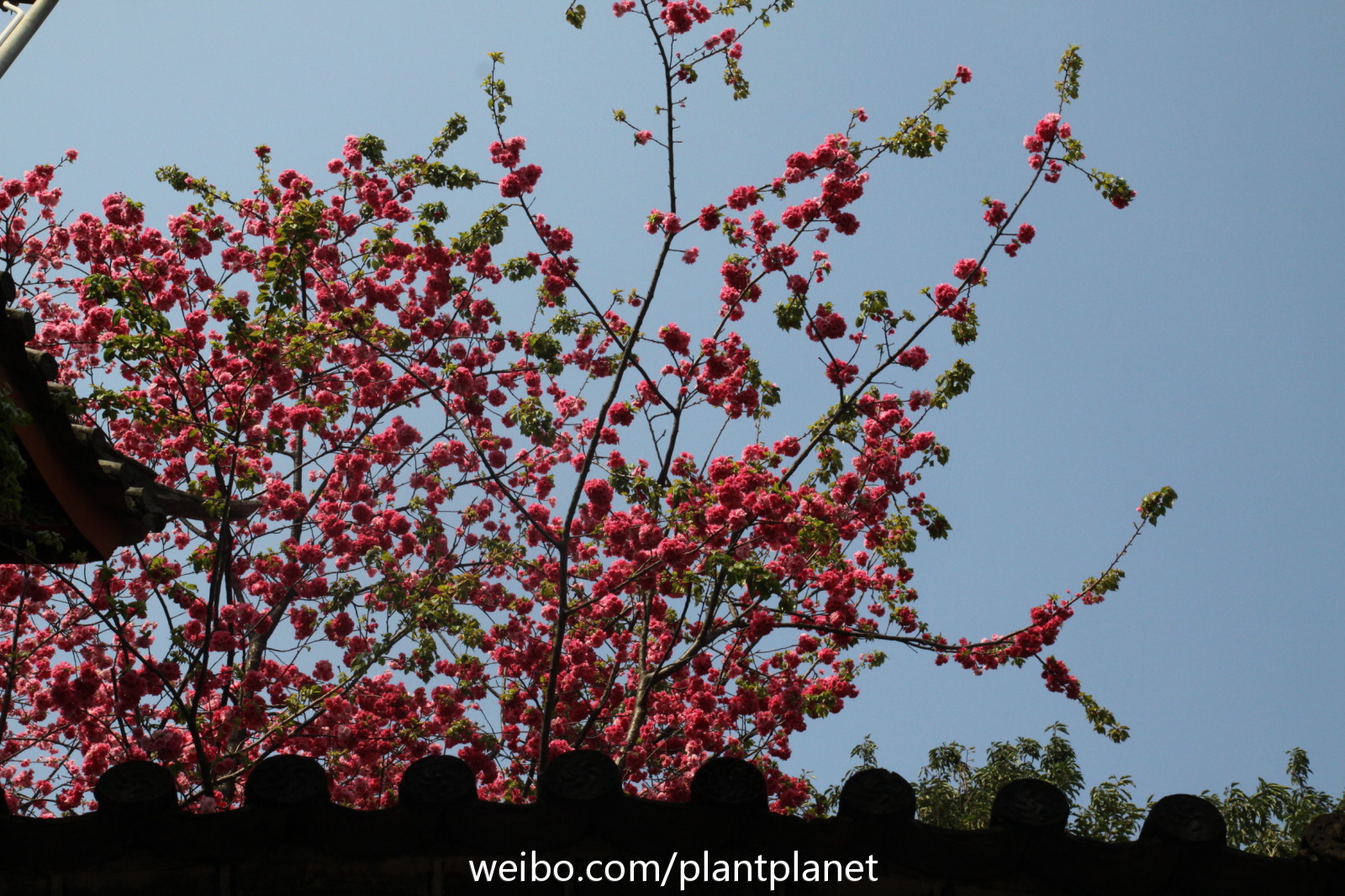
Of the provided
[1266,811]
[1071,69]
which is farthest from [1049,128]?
[1266,811]

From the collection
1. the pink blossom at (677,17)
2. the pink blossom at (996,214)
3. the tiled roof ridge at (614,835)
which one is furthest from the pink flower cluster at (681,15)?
the tiled roof ridge at (614,835)

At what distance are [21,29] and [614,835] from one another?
775cm

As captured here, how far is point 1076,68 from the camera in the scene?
1003cm

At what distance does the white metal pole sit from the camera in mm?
7992

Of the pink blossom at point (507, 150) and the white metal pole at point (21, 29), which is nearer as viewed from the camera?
the white metal pole at point (21, 29)

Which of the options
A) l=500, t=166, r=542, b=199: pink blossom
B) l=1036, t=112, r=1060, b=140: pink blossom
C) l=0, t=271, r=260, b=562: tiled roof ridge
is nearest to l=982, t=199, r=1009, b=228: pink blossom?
l=1036, t=112, r=1060, b=140: pink blossom

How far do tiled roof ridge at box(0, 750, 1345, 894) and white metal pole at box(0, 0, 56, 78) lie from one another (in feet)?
21.7

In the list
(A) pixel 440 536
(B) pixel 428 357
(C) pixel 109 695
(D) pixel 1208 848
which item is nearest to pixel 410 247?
(B) pixel 428 357

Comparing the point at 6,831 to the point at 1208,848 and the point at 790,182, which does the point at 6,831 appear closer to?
the point at 1208,848

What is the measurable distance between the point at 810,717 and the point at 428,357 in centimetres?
529

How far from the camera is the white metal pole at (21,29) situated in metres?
7.99

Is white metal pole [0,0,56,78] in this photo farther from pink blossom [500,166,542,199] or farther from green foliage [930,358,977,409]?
green foliage [930,358,977,409]

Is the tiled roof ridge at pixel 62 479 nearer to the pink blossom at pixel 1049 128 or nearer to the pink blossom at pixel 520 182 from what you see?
the pink blossom at pixel 520 182

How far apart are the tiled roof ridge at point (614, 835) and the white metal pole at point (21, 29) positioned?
6.61 m
